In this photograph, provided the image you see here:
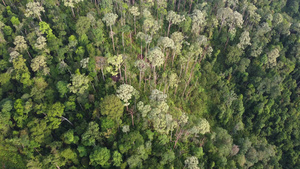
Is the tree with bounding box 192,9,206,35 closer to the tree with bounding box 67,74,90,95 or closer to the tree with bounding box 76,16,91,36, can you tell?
the tree with bounding box 76,16,91,36

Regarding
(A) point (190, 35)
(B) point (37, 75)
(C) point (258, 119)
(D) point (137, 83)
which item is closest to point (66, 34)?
(B) point (37, 75)

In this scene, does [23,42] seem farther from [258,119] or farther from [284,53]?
[284,53]

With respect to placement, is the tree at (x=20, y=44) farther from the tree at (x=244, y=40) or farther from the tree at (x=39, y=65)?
the tree at (x=244, y=40)

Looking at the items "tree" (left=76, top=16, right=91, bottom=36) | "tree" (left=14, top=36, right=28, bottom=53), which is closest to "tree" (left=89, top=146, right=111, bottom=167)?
"tree" (left=76, top=16, right=91, bottom=36)

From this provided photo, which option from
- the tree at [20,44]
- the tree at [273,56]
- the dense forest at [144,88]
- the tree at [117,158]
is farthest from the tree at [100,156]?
the tree at [273,56]

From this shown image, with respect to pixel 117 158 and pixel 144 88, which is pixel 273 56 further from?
pixel 117 158

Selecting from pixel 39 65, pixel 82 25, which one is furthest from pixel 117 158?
pixel 82 25
